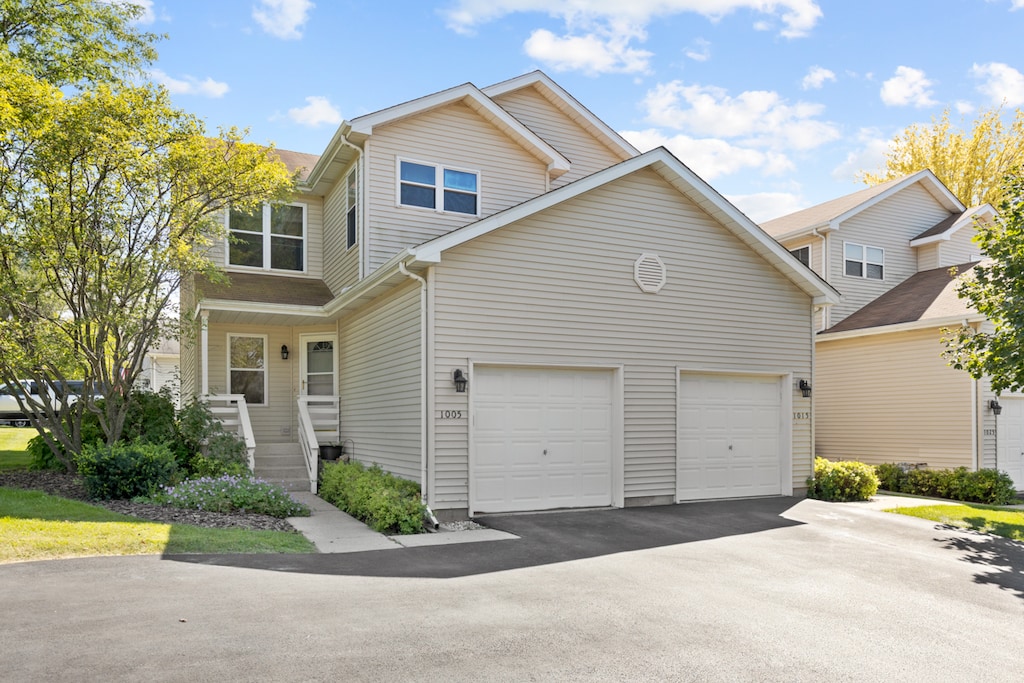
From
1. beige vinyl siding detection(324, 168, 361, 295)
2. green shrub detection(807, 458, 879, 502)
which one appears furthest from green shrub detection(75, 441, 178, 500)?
green shrub detection(807, 458, 879, 502)

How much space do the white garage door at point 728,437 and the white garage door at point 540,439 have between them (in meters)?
1.64

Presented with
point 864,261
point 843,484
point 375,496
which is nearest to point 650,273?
point 843,484

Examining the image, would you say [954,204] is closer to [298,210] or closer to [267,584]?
[298,210]

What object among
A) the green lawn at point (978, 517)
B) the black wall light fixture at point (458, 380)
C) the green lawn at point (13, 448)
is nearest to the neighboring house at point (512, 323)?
the black wall light fixture at point (458, 380)

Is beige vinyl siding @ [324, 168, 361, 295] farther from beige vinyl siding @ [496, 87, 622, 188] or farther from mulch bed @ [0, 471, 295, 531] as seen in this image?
mulch bed @ [0, 471, 295, 531]

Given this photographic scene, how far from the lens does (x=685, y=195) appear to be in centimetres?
1257

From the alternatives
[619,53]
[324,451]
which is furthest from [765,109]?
[324,451]

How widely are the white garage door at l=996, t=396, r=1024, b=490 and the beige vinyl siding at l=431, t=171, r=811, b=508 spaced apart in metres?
5.92

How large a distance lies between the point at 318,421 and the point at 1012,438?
15583 mm

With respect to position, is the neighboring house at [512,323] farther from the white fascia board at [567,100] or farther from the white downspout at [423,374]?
the white fascia board at [567,100]

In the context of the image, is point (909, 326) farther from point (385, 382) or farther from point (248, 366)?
point (248, 366)

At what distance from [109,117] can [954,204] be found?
74.5ft

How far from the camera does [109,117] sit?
35.9 ft

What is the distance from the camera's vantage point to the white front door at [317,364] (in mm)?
15484
